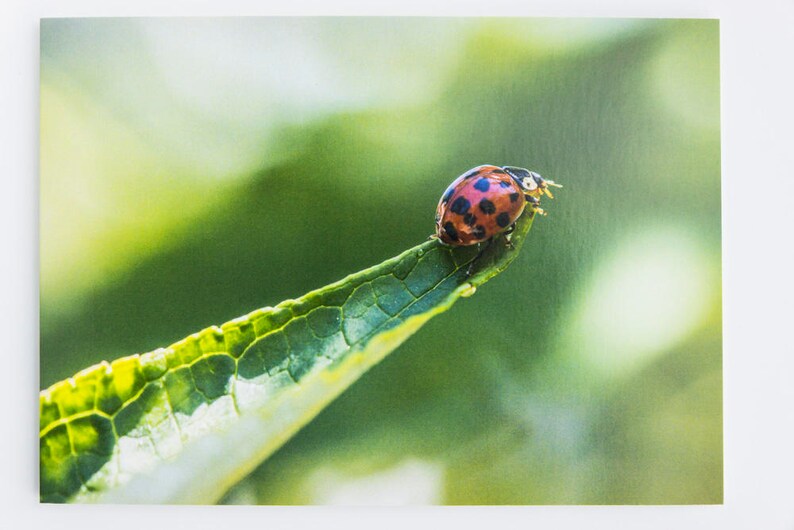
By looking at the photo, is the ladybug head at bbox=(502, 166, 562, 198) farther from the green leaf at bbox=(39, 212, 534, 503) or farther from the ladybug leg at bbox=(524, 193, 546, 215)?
the green leaf at bbox=(39, 212, 534, 503)

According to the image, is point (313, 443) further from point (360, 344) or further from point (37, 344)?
point (37, 344)

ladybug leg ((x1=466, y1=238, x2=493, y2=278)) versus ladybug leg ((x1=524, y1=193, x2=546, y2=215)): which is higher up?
ladybug leg ((x1=524, y1=193, x2=546, y2=215))

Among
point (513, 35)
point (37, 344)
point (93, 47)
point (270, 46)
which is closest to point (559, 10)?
point (513, 35)

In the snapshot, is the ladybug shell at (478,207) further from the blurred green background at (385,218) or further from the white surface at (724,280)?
the white surface at (724,280)

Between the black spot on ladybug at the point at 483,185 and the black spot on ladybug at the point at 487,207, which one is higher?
the black spot on ladybug at the point at 483,185

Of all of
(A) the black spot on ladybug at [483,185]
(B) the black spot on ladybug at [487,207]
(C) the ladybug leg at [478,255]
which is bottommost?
(C) the ladybug leg at [478,255]

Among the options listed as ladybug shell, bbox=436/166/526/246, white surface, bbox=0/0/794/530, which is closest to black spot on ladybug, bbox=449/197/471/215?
ladybug shell, bbox=436/166/526/246

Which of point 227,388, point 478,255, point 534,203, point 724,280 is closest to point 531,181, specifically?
point 534,203

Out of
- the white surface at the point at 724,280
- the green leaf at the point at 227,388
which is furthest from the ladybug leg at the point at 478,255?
the white surface at the point at 724,280

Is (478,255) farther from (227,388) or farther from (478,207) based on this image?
(227,388)
